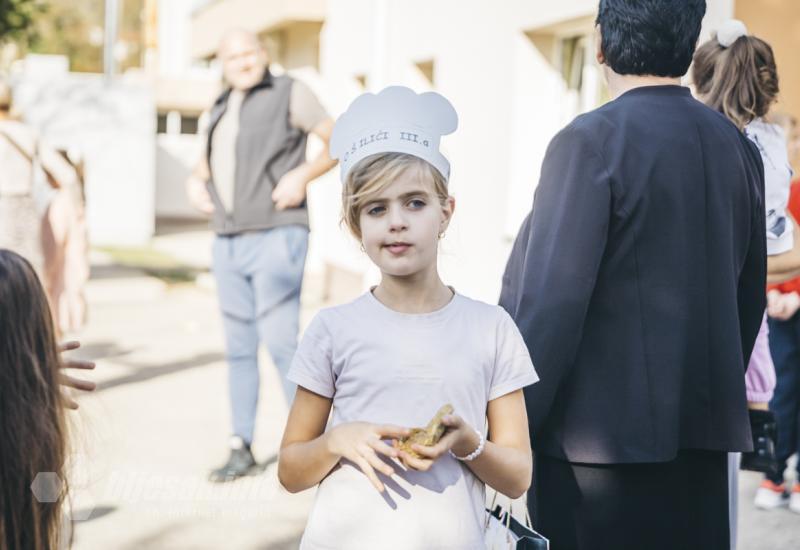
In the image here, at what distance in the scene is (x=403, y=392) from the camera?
2.21m

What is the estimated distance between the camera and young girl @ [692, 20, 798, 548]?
3039 mm

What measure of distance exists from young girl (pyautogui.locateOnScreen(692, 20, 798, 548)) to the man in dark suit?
512 millimetres

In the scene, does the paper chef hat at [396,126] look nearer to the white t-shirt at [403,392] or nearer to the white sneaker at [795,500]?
the white t-shirt at [403,392]

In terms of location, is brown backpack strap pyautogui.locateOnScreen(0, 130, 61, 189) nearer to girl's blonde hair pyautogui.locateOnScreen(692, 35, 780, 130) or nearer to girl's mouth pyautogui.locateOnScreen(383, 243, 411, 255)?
girl's blonde hair pyautogui.locateOnScreen(692, 35, 780, 130)

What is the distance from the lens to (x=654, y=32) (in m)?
2.46

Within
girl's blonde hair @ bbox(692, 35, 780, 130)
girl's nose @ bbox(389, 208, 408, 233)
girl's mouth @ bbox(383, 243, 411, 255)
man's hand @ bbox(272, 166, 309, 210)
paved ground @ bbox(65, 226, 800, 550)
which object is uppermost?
girl's blonde hair @ bbox(692, 35, 780, 130)

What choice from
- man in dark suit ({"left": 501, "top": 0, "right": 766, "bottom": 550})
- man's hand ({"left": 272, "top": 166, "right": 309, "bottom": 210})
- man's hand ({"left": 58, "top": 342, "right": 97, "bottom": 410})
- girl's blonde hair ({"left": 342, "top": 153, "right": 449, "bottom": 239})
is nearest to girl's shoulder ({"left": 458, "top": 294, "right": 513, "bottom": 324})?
man in dark suit ({"left": 501, "top": 0, "right": 766, "bottom": 550})

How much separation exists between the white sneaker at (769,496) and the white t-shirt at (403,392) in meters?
3.43

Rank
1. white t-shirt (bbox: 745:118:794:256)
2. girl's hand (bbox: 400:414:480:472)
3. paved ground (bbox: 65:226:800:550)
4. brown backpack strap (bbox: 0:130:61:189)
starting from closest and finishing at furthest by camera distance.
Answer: girl's hand (bbox: 400:414:480:472) < white t-shirt (bbox: 745:118:794:256) < paved ground (bbox: 65:226:800:550) < brown backpack strap (bbox: 0:130:61:189)

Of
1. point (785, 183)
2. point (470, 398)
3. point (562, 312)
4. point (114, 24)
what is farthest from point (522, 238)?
point (114, 24)

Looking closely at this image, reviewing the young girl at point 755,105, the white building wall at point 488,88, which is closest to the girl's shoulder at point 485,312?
the young girl at point 755,105

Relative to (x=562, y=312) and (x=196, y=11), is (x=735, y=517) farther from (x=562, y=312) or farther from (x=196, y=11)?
(x=196, y=11)

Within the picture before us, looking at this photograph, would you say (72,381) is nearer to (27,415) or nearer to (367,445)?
(27,415)

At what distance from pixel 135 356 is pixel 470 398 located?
723 cm
